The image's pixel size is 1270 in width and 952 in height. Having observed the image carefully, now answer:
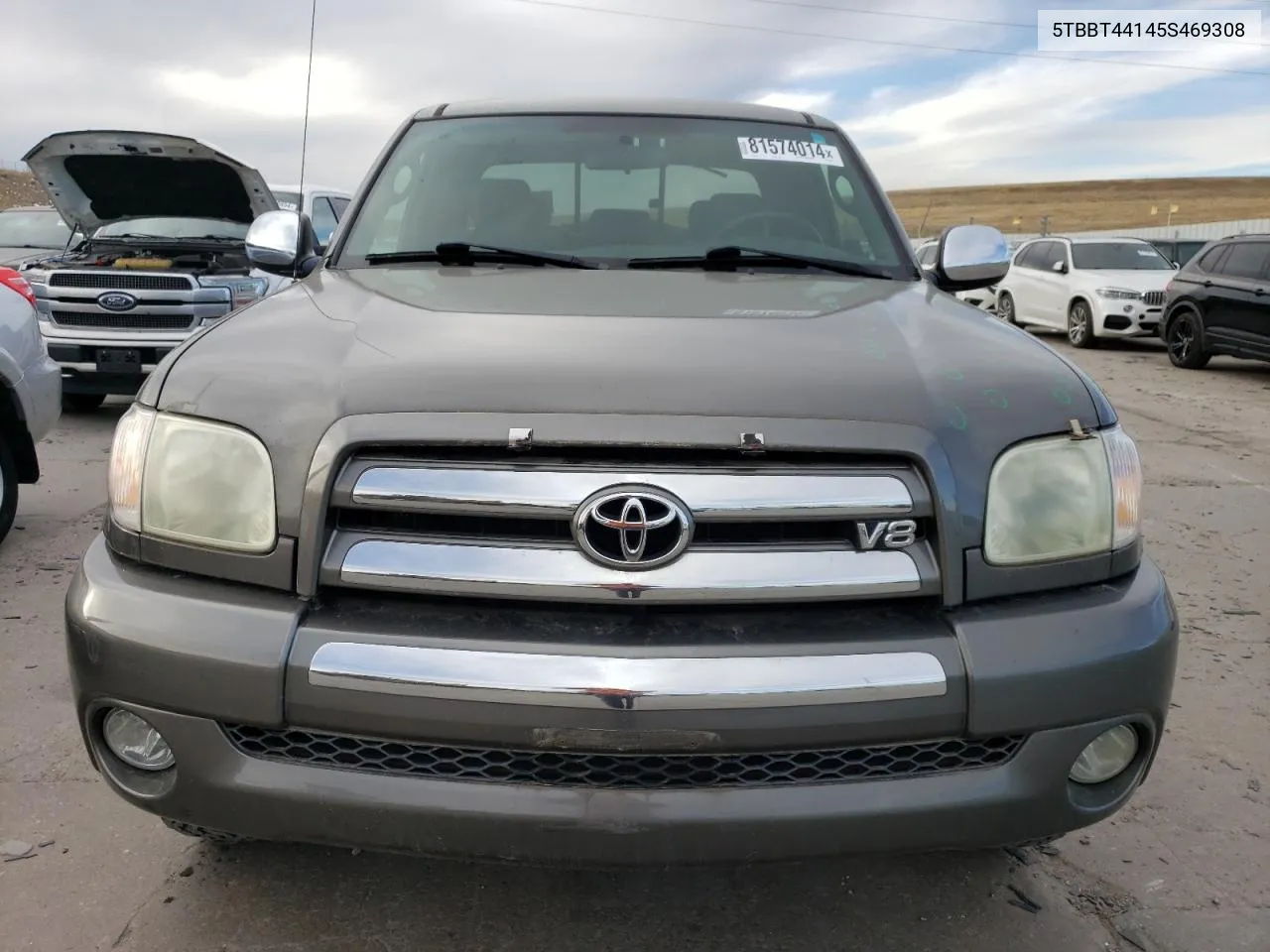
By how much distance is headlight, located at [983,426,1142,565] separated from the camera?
1.84 metres

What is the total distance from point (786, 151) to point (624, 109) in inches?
20.5

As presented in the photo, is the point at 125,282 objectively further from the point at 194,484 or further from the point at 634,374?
the point at 634,374

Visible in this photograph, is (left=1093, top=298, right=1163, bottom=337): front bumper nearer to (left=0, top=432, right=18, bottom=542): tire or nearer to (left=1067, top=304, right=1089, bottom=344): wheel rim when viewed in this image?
(left=1067, top=304, right=1089, bottom=344): wheel rim

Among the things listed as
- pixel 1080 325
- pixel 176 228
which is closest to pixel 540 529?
pixel 176 228

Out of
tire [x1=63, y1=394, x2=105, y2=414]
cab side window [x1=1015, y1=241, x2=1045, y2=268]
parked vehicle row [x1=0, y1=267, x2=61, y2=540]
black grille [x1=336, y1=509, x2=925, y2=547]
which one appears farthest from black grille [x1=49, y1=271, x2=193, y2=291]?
cab side window [x1=1015, y1=241, x2=1045, y2=268]

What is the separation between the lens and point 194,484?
1.88 m

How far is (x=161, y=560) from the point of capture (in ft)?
6.21

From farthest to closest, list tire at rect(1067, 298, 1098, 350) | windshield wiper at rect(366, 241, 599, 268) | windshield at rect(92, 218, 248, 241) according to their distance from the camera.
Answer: tire at rect(1067, 298, 1098, 350) < windshield at rect(92, 218, 248, 241) < windshield wiper at rect(366, 241, 599, 268)

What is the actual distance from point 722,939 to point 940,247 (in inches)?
82.0

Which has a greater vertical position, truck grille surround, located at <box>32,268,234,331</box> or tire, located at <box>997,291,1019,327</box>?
tire, located at <box>997,291,1019,327</box>

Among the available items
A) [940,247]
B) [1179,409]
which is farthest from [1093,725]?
[1179,409]

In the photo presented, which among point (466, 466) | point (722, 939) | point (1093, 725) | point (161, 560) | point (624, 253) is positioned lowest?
point (722, 939)

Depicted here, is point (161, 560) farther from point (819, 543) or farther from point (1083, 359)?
point (1083, 359)

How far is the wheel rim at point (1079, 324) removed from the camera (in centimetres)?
1480
